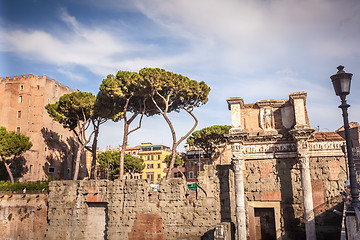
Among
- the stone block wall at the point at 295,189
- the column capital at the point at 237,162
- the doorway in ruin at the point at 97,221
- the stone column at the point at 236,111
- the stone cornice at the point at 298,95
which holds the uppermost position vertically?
the stone cornice at the point at 298,95

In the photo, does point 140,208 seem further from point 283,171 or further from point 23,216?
point 23,216

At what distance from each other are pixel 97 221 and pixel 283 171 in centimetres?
1208

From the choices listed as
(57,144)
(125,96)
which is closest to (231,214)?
(125,96)

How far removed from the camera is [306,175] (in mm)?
14609

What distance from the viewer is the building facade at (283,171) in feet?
48.6

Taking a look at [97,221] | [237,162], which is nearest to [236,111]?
[237,162]

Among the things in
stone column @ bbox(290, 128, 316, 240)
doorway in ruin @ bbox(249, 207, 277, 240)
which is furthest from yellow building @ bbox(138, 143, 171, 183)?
stone column @ bbox(290, 128, 316, 240)

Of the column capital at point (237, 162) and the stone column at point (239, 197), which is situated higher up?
the column capital at point (237, 162)

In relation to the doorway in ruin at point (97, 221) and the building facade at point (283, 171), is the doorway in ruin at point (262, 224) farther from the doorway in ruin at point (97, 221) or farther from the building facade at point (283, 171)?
the doorway in ruin at point (97, 221)

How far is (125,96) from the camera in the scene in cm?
2623

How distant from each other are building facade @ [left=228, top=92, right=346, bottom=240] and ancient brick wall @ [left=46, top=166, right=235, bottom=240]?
1.74 m

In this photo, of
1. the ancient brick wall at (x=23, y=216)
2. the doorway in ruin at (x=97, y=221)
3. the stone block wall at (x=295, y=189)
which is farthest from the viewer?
the ancient brick wall at (x=23, y=216)

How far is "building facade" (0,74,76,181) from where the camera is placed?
1585 inches

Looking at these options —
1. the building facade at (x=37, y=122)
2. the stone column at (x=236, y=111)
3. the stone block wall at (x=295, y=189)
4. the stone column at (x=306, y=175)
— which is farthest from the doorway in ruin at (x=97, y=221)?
the building facade at (x=37, y=122)
